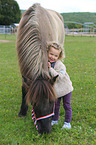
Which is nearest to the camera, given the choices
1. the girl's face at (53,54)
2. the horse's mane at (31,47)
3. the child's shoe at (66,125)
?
the horse's mane at (31,47)

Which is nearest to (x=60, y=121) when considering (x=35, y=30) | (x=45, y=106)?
(x=45, y=106)

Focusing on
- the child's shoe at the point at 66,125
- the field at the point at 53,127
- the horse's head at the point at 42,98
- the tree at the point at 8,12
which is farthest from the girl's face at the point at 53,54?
the tree at the point at 8,12

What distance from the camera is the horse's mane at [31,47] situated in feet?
8.18

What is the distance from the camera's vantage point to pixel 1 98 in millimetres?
4660

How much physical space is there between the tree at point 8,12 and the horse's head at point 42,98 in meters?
59.5

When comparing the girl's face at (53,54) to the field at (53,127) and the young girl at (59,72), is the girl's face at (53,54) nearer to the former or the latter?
the young girl at (59,72)

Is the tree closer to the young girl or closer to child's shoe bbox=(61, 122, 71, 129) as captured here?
the young girl

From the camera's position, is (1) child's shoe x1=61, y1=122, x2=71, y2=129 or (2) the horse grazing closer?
(2) the horse grazing

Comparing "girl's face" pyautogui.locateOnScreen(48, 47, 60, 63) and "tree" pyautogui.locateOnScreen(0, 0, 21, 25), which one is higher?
"girl's face" pyautogui.locateOnScreen(48, 47, 60, 63)

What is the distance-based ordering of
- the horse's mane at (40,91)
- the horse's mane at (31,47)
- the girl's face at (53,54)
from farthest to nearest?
the girl's face at (53,54)
the horse's mane at (31,47)
the horse's mane at (40,91)

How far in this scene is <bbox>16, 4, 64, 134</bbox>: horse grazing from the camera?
2324 mm

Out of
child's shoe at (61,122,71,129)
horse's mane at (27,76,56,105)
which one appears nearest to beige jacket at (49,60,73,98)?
horse's mane at (27,76,56,105)

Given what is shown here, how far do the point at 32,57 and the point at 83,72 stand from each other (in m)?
4.86

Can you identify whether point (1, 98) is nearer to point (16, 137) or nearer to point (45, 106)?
point (16, 137)
